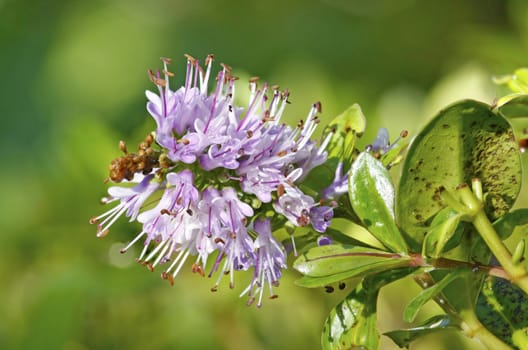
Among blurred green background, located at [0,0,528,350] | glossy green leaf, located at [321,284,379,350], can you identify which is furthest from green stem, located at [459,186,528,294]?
blurred green background, located at [0,0,528,350]

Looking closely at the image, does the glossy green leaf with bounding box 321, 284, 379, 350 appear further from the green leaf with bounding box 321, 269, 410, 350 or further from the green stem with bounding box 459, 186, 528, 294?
the green stem with bounding box 459, 186, 528, 294

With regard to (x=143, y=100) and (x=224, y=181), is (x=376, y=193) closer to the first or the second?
(x=224, y=181)

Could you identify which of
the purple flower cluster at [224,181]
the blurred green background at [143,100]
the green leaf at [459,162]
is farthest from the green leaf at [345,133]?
the blurred green background at [143,100]

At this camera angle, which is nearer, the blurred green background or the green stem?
the green stem

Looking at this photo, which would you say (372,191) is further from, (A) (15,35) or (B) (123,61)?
(A) (15,35)

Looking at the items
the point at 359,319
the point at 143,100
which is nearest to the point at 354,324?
the point at 359,319

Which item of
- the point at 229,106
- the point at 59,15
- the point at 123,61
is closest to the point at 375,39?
the point at 123,61
